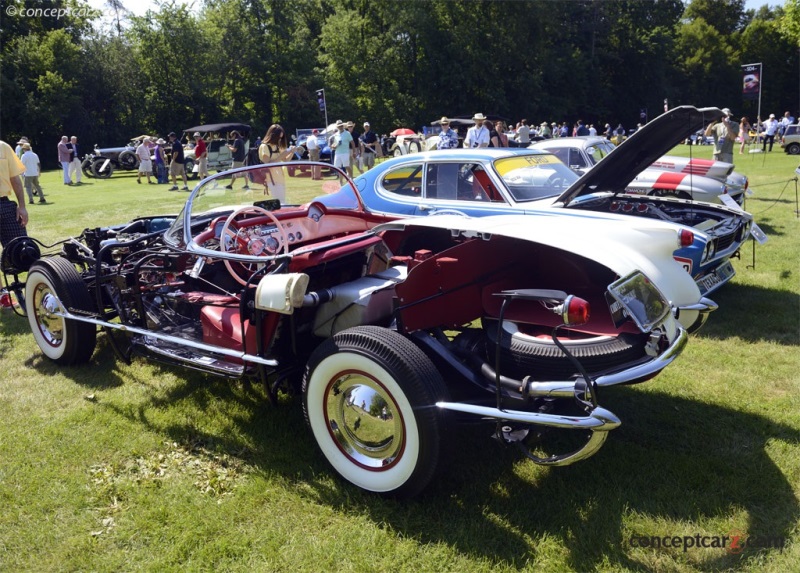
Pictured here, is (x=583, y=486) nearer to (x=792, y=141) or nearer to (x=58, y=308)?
(x=58, y=308)

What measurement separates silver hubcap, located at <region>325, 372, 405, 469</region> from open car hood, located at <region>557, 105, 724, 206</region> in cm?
305

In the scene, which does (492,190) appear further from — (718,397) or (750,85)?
(750,85)

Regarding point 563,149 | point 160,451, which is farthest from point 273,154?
point 160,451

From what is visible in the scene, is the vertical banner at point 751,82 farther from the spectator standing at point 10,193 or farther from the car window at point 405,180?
the spectator standing at point 10,193

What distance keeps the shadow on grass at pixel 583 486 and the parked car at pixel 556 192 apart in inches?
76.8

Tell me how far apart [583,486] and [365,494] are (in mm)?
1122

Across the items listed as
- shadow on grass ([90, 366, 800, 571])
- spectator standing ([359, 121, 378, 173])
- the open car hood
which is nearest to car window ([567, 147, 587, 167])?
the open car hood

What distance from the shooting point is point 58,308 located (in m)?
4.75

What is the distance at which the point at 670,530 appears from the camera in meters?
2.79

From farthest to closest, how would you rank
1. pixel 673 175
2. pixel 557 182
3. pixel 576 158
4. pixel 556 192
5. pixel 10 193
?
pixel 576 158 → pixel 673 175 → pixel 557 182 → pixel 556 192 → pixel 10 193

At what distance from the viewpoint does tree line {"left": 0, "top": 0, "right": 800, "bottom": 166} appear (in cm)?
3506

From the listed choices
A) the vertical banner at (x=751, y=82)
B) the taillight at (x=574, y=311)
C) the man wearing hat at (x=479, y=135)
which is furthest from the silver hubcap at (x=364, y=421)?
the vertical banner at (x=751, y=82)

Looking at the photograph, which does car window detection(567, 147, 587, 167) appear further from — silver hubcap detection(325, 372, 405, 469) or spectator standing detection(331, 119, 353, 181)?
silver hubcap detection(325, 372, 405, 469)

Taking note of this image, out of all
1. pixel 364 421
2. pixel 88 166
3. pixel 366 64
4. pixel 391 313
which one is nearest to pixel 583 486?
pixel 364 421
